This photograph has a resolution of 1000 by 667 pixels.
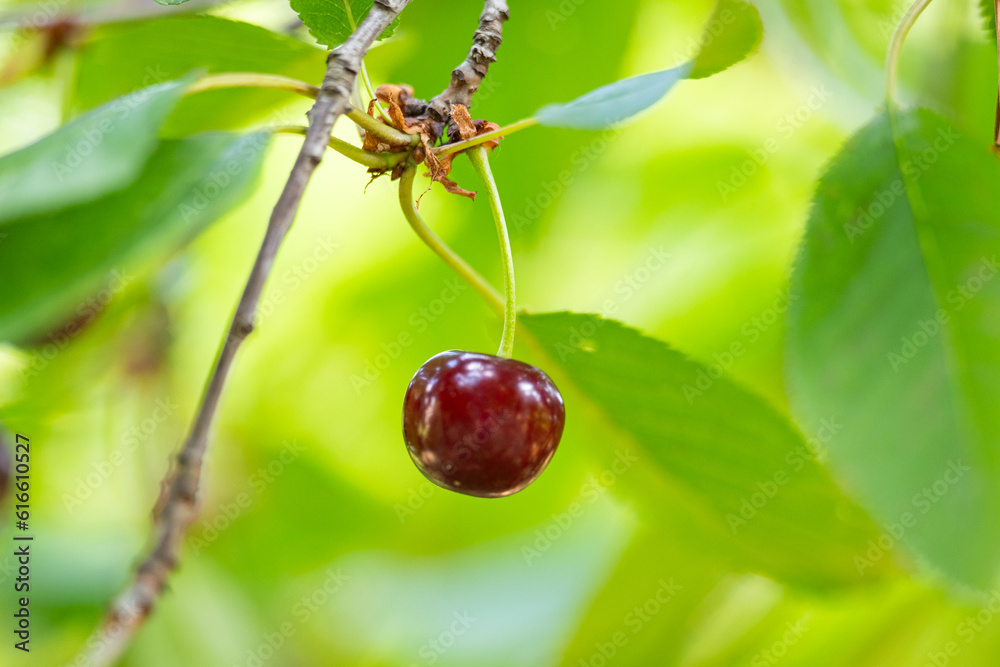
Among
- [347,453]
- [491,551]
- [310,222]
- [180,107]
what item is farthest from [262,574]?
[180,107]

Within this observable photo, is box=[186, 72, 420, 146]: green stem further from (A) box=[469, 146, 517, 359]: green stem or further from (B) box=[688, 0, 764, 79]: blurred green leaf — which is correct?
(B) box=[688, 0, 764, 79]: blurred green leaf

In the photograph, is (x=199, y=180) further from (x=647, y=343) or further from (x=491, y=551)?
(x=491, y=551)
